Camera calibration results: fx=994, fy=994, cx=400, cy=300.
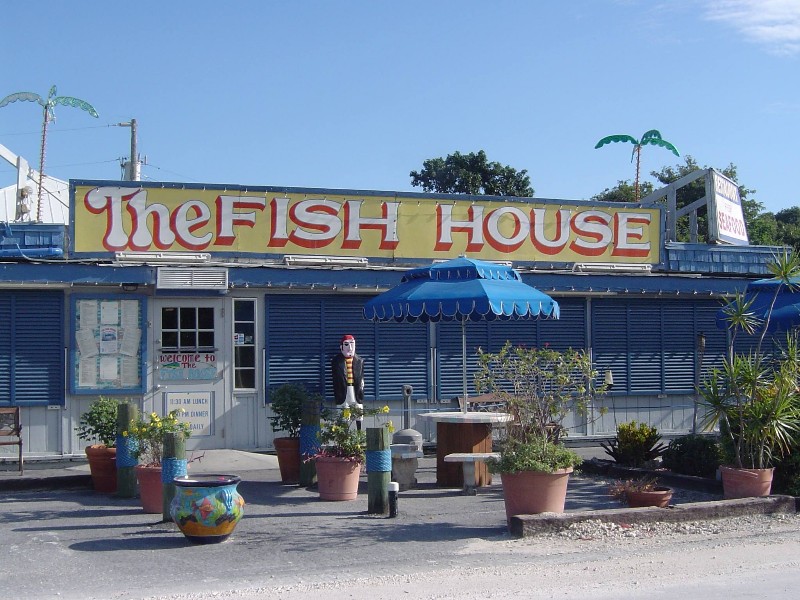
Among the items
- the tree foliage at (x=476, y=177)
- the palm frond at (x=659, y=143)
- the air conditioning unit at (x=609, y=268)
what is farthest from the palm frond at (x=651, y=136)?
the tree foliage at (x=476, y=177)

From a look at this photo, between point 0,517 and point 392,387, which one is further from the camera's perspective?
point 392,387

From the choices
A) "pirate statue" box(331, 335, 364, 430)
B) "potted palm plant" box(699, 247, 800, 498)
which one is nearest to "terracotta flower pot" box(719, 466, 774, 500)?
"potted palm plant" box(699, 247, 800, 498)

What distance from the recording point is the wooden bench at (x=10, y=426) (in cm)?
1332

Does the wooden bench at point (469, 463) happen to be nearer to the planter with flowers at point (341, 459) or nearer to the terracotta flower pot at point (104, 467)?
the planter with flowers at point (341, 459)

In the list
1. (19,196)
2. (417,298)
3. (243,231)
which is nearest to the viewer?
(417,298)

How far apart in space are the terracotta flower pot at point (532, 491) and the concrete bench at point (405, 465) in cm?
268

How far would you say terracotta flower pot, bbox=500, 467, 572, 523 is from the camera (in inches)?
380

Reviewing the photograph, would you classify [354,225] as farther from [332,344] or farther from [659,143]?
[659,143]

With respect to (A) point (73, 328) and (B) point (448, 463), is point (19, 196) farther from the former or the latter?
(B) point (448, 463)

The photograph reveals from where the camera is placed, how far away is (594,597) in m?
7.41

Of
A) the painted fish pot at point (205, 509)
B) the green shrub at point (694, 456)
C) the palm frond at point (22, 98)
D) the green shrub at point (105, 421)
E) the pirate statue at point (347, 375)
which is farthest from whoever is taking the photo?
the palm frond at point (22, 98)

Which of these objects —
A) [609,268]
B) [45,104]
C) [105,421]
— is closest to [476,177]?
[45,104]

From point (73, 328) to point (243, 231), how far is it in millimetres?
2932

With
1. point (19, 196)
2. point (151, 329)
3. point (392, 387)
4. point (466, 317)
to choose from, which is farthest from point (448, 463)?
point (19, 196)
